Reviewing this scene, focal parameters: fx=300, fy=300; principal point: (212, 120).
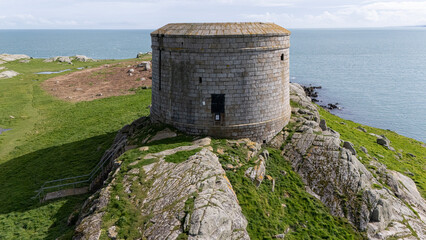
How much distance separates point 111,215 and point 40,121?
101 ft

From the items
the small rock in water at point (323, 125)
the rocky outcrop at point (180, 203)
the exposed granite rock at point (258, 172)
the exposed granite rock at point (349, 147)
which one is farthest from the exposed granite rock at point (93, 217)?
the small rock in water at point (323, 125)

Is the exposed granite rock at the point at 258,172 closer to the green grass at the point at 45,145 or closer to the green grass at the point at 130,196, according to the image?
the green grass at the point at 130,196

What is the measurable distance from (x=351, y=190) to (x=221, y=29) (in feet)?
43.0

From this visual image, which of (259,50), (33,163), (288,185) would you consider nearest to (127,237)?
(288,185)

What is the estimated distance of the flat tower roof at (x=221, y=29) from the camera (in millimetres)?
19234

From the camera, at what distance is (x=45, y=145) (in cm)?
3084

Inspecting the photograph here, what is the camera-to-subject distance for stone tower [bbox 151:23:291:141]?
19.4 meters

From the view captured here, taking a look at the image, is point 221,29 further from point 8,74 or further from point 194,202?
point 8,74

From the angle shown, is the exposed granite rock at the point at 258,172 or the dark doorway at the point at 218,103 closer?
the exposed granite rock at the point at 258,172

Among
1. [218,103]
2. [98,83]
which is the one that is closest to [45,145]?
[218,103]

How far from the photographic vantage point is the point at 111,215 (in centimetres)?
1373

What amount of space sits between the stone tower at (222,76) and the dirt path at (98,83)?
30336 millimetres

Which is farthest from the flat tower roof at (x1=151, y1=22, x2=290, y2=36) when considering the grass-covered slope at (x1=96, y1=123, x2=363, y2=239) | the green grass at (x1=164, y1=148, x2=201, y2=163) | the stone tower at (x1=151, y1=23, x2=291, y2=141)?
the green grass at (x1=164, y1=148, x2=201, y2=163)

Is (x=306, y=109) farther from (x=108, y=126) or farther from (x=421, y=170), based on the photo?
(x=108, y=126)
